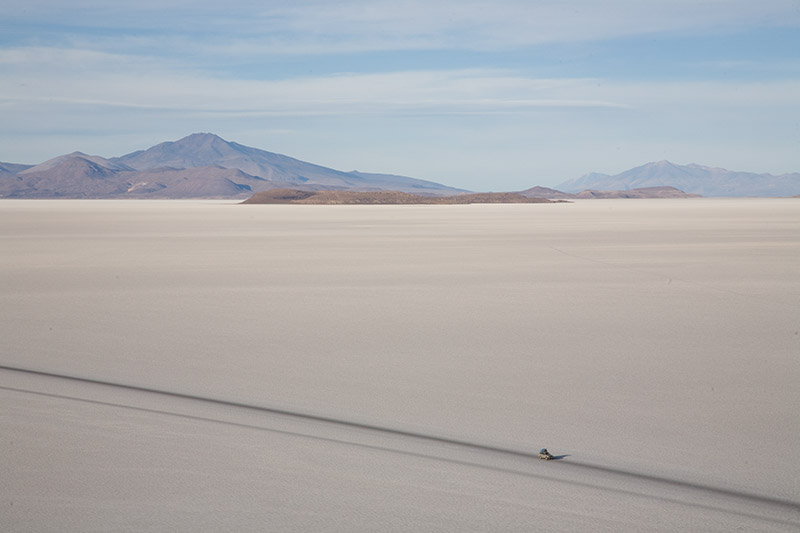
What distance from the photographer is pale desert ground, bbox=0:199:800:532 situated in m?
3.95

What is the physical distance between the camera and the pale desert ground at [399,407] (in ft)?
12.9

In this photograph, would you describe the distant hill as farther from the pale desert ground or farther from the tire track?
the tire track

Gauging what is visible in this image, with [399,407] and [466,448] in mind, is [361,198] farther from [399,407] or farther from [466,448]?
[466,448]

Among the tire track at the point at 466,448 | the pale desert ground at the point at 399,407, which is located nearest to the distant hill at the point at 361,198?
the pale desert ground at the point at 399,407

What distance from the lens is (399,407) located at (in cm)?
570

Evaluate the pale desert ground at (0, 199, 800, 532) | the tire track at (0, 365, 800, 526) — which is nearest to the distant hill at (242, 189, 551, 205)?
the pale desert ground at (0, 199, 800, 532)

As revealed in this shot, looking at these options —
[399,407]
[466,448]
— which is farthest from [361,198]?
[466,448]

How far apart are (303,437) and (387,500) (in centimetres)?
111

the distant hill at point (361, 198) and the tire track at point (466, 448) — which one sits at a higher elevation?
the distant hill at point (361, 198)

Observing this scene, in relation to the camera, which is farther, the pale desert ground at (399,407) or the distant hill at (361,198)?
the distant hill at (361,198)

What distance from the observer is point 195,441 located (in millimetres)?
4898

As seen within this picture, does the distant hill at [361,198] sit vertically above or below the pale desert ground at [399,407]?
above

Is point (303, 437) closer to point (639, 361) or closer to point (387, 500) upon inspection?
point (387, 500)

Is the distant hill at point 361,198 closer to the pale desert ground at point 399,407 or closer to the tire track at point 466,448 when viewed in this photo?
the pale desert ground at point 399,407
